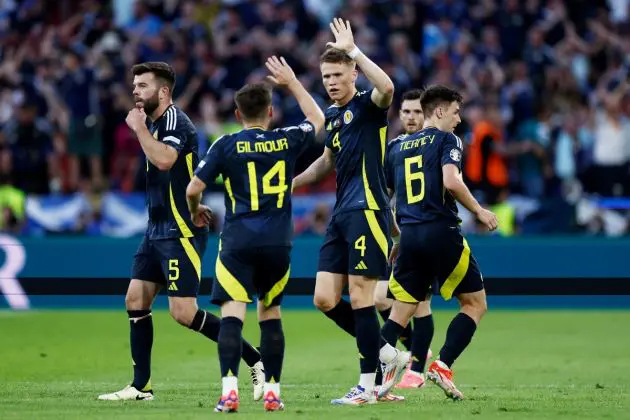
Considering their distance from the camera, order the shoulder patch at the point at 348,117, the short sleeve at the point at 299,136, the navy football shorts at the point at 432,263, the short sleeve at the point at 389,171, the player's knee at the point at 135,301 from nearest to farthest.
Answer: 1. the short sleeve at the point at 299,136
2. the shoulder patch at the point at 348,117
3. the navy football shorts at the point at 432,263
4. the player's knee at the point at 135,301
5. the short sleeve at the point at 389,171

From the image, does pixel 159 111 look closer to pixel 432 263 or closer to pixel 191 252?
pixel 191 252

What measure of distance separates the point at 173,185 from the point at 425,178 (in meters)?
1.96

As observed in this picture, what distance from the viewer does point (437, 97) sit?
1016 centimetres

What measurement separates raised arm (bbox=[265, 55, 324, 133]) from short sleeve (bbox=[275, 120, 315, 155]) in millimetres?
84

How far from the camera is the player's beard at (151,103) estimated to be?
10.1m

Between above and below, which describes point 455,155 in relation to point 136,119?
below

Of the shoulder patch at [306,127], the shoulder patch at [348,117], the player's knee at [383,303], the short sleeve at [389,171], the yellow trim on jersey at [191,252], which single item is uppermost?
the shoulder patch at [348,117]

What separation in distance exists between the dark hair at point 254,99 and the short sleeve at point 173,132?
100 centimetres

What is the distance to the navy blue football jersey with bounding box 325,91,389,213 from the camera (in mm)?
9781

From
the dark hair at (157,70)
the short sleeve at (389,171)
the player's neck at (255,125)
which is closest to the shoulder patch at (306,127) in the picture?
the player's neck at (255,125)

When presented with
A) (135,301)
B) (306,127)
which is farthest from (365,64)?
(135,301)

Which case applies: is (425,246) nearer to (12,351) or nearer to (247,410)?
(247,410)

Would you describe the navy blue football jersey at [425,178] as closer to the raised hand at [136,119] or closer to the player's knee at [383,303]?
the player's knee at [383,303]

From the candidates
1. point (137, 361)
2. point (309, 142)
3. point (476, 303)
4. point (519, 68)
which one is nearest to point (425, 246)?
point (476, 303)
